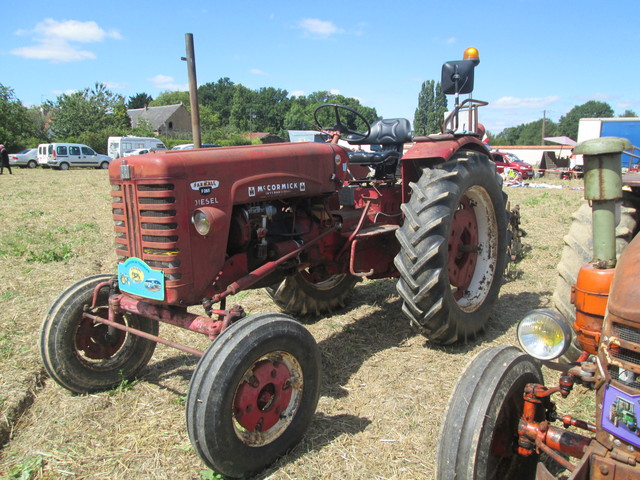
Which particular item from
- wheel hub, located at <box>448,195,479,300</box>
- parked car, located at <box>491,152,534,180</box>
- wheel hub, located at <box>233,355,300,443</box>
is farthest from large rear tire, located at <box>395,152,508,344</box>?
parked car, located at <box>491,152,534,180</box>

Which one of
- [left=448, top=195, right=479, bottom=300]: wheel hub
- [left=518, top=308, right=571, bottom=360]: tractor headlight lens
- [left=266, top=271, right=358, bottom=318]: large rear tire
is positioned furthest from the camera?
[left=266, top=271, right=358, bottom=318]: large rear tire

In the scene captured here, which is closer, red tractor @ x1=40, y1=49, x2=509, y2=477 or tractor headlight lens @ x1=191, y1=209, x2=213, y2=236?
red tractor @ x1=40, y1=49, x2=509, y2=477

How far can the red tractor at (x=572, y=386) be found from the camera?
157 cm

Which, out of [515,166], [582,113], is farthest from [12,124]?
[582,113]

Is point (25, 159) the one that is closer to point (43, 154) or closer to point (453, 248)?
point (43, 154)

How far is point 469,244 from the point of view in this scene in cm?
432

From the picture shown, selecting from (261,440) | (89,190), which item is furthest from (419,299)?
(89,190)

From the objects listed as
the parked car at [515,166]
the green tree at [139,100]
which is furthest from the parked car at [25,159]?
the green tree at [139,100]

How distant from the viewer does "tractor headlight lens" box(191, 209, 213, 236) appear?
2.80m

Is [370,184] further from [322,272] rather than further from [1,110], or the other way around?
[1,110]

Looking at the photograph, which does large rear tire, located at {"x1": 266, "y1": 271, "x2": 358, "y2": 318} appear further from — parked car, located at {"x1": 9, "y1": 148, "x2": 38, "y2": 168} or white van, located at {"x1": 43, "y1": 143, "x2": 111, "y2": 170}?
parked car, located at {"x1": 9, "y1": 148, "x2": 38, "y2": 168}

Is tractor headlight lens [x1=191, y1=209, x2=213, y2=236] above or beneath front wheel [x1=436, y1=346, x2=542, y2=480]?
above

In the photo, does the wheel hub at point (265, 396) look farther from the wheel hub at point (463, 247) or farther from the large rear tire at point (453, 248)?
the wheel hub at point (463, 247)

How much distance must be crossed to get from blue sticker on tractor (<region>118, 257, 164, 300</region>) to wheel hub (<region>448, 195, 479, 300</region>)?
2293mm
